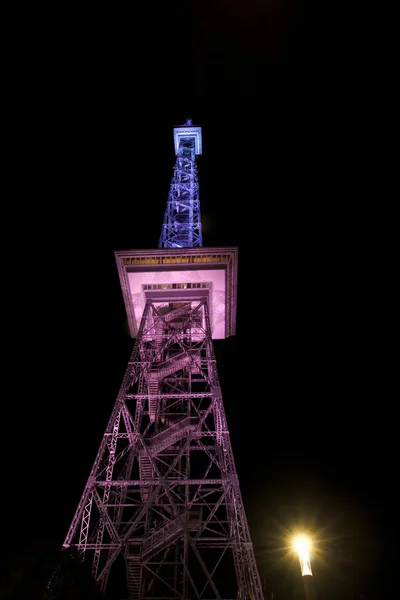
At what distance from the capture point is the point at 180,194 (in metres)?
31.7

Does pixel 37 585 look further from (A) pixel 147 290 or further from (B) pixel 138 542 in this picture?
(A) pixel 147 290

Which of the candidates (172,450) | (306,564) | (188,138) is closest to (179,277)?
(172,450)

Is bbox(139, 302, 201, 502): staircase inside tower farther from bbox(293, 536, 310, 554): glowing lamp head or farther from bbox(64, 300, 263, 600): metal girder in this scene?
bbox(293, 536, 310, 554): glowing lamp head

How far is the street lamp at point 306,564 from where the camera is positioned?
663 centimetres

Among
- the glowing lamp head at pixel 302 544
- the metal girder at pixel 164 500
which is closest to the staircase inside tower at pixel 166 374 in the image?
the metal girder at pixel 164 500

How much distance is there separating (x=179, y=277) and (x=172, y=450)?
8.51 metres

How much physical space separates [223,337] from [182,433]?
A: 34.9 ft

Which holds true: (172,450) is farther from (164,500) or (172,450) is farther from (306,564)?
(306,564)

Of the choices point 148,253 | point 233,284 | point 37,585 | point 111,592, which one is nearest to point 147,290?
point 148,253

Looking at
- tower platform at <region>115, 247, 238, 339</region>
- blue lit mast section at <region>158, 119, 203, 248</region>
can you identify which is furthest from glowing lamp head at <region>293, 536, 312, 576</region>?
blue lit mast section at <region>158, 119, 203, 248</region>

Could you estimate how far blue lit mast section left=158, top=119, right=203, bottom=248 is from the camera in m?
27.3

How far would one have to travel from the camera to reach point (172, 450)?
66.2 feet

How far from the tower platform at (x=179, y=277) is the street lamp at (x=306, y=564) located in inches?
645

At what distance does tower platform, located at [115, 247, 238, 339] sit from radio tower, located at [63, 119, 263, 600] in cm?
5
